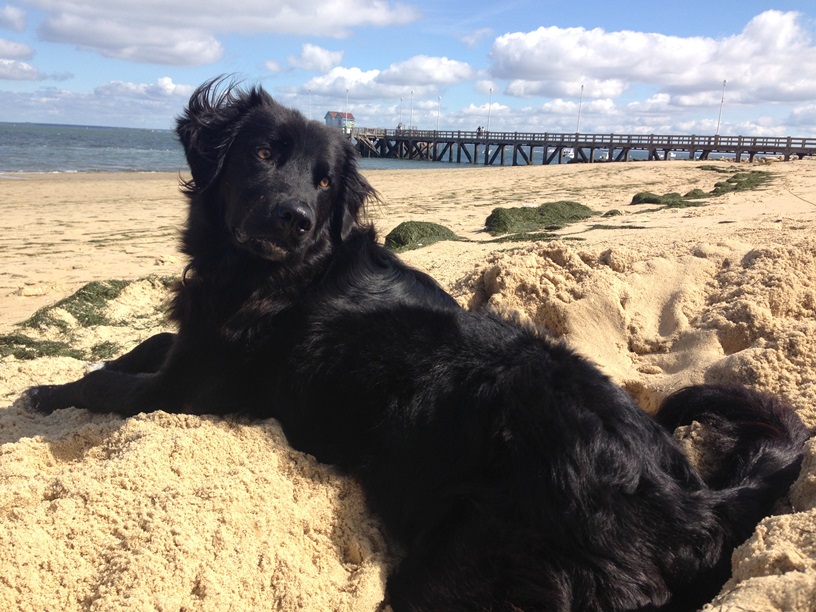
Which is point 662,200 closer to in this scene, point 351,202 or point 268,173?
→ point 351,202

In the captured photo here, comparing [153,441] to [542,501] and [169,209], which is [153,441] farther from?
[169,209]

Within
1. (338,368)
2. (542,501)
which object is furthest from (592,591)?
(338,368)

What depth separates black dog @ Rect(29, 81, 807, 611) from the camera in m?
2.33

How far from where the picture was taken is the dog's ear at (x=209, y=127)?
150 inches

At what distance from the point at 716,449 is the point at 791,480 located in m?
0.43

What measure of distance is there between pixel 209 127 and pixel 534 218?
781 cm

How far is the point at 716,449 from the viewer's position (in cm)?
304

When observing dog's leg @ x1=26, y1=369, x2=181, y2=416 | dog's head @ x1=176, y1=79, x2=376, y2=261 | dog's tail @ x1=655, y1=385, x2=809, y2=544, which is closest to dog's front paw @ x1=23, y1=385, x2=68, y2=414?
dog's leg @ x1=26, y1=369, x2=181, y2=416

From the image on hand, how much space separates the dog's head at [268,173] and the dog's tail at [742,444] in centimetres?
213

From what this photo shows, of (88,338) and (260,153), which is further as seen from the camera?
(88,338)

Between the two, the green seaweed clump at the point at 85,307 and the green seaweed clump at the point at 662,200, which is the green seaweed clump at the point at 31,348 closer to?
the green seaweed clump at the point at 85,307

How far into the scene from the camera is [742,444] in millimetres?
2965

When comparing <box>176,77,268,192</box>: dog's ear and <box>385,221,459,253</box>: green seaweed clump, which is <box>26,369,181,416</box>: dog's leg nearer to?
<box>176,77,268,192</box>: dog's ear

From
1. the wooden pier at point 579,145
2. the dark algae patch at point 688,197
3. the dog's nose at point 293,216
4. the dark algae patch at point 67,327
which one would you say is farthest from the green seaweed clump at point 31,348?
the wooden pier at point 579,145
